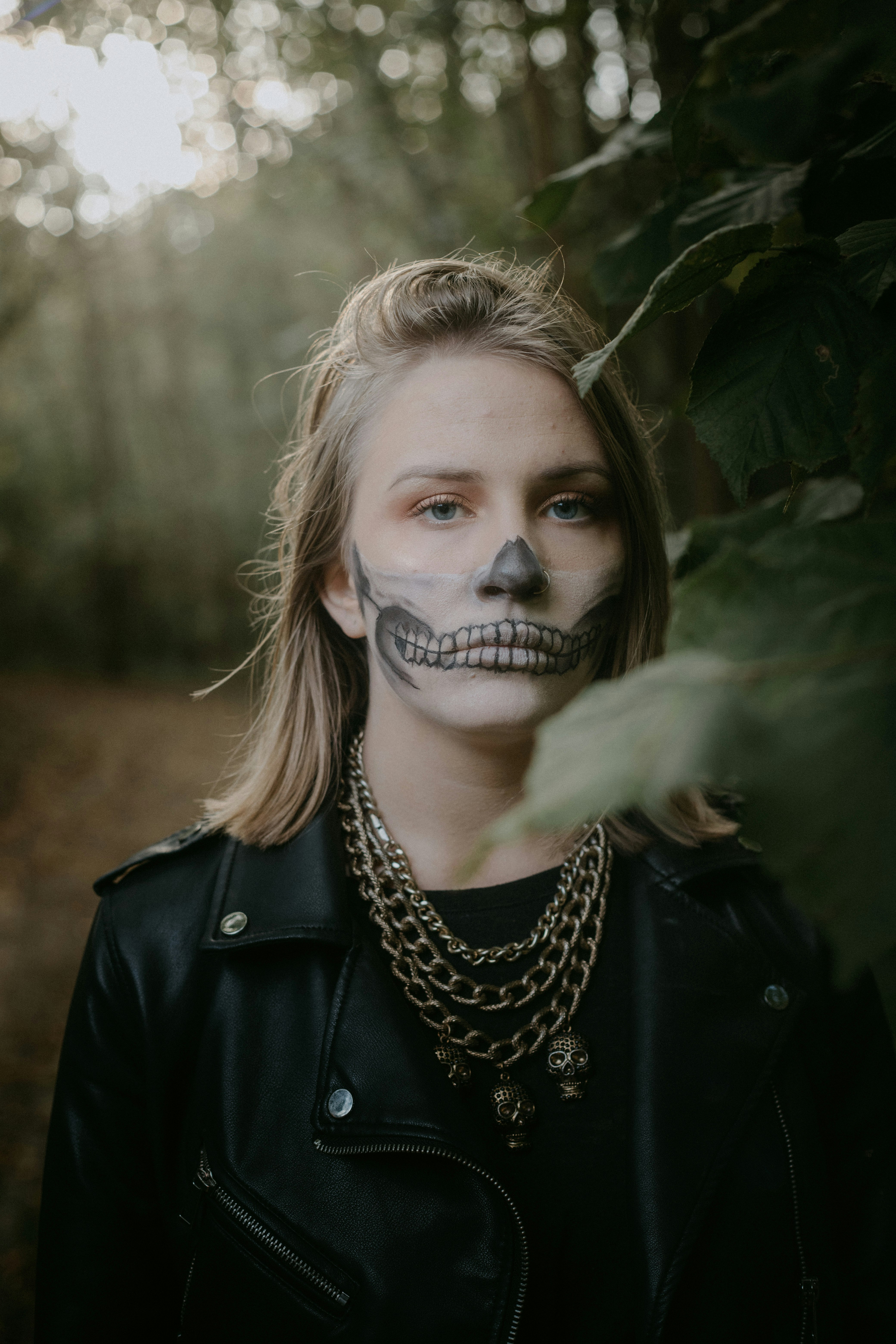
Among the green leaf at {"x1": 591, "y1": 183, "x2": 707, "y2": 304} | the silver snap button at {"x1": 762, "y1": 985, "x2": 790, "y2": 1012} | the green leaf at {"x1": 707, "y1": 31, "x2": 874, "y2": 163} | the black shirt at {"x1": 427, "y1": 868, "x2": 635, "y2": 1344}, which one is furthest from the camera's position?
the silver snap button at {"x1": 762, "y1": 985, "x2": 790, "y2": 1012}

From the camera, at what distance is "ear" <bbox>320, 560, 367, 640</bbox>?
1.68 meters

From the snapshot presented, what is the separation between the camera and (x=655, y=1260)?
1225mm

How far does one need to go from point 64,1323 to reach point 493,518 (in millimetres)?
1521

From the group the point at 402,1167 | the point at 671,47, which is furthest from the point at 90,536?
the point at 402,1167

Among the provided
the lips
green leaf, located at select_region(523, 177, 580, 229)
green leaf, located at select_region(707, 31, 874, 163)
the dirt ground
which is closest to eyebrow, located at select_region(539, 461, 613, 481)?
the lips

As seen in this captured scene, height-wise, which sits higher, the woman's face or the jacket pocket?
the woman's face

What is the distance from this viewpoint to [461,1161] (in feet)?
4.01

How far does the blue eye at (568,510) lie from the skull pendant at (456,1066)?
88 cm

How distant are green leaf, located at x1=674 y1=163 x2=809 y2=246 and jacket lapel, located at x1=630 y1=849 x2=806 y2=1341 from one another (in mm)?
1024

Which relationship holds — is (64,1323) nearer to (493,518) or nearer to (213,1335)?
(213,1335)

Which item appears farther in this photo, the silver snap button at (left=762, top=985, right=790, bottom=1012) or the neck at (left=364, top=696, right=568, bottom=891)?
the neck at (left=364, top=696, right=568, bottom=891)

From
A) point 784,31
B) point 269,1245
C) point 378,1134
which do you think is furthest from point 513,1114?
point 784,31

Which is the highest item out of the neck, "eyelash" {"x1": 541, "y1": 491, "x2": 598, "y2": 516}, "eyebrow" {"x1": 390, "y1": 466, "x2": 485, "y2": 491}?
"eyebrow" {"x1": 390, "y1": 466, "x2": 485, "y2": 491}

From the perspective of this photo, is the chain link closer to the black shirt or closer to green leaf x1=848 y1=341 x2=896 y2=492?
the black shirt
